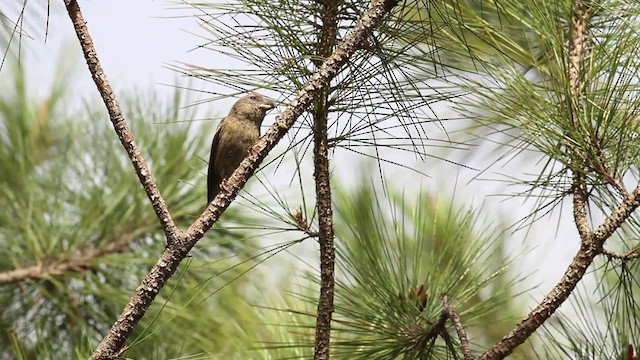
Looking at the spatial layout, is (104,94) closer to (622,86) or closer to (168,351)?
(622,86)

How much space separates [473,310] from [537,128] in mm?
388

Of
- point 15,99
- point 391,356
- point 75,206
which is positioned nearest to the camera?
point 391,356

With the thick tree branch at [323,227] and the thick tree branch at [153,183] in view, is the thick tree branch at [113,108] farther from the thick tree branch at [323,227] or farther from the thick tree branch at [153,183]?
the thick tree branch at [323,227]

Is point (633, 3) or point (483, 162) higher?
point (633, 3)

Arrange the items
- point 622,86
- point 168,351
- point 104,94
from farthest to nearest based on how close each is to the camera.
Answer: point 168,351, point 622,86, point 104,94

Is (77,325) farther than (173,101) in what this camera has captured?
No

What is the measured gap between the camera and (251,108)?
2.25m

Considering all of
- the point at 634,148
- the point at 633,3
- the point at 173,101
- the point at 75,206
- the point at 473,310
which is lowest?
the point at 75,206

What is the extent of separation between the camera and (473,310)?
1643 mm

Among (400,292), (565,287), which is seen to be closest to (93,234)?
(400,292)

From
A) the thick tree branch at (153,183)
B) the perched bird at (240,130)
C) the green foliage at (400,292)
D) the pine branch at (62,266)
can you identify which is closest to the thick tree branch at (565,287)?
the green foliage at (400,292)

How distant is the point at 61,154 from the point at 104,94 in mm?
1565

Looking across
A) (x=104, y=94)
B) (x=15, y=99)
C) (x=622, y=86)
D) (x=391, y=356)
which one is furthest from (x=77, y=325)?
(x=622, y=86)

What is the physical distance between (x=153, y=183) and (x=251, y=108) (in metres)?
1.11
